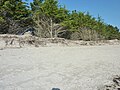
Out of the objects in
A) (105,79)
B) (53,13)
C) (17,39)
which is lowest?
(105,79)

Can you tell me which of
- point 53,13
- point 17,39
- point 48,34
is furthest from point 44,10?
point 17,39

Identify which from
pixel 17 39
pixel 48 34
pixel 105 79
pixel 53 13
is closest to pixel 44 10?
pixel 53 13

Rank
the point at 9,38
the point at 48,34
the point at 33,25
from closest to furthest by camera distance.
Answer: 1. the point at 9,38
2. the point at 48,34
3. the point at 33,25

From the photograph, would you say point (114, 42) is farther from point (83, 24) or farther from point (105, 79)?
point (105, 79)

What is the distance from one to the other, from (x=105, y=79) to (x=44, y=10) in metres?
26.3

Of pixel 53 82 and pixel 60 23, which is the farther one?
pixel 60 23

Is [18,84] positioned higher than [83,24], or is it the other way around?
[83,24]

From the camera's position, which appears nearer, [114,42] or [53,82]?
[53,82]

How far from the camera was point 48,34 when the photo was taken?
30453 mm

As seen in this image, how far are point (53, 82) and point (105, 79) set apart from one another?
192cm

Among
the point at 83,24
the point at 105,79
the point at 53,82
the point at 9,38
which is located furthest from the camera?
the point at 83,24

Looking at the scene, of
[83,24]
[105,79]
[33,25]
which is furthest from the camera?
[83,24]

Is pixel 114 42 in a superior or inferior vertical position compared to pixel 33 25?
inferior

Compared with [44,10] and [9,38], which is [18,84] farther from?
[44,10]
